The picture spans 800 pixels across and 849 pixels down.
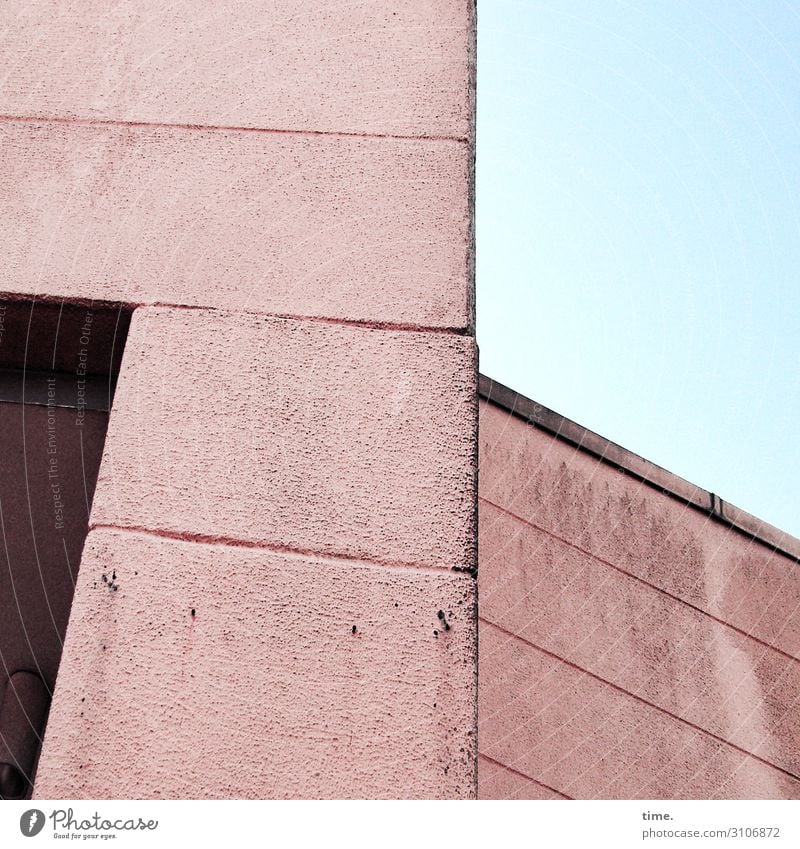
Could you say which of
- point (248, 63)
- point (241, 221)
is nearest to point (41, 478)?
point (241, 221)

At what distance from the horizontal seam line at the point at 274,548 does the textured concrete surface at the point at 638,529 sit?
2.37 metres

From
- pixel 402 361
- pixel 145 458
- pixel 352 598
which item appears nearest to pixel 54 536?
pixel 145 458

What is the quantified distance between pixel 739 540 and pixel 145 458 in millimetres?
3968

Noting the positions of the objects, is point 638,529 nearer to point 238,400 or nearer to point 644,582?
point 644,582

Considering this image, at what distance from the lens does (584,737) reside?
398 cm

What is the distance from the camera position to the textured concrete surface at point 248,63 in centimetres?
252

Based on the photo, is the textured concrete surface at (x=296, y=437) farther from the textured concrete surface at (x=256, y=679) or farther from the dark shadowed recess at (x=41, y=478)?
the dark shadowed recess at (x=41, y=478)

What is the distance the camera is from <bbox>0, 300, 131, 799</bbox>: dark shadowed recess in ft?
7.08

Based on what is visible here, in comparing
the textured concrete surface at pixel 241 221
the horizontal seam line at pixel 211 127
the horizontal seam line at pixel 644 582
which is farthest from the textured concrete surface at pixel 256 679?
the horizontal seam line at pixel 644 582

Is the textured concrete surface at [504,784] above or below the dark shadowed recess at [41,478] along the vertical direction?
below

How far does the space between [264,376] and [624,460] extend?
3.01m

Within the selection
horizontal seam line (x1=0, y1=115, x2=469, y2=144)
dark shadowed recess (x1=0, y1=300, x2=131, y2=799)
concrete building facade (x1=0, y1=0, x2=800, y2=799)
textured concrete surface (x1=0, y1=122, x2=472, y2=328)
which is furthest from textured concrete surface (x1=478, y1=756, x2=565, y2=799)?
horizontal seam line (x1=0, y1=115, x2=469, y2=144)

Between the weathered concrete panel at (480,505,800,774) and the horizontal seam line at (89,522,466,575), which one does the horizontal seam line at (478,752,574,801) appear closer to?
the weathered concrete panel at (480,505,800,774)
